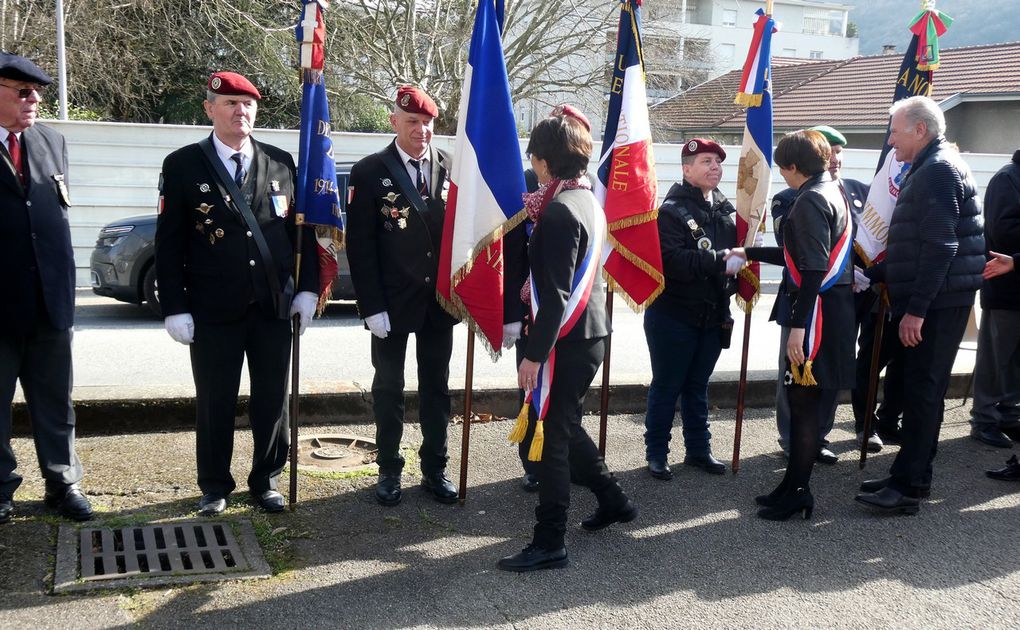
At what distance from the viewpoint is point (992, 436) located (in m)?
6.32

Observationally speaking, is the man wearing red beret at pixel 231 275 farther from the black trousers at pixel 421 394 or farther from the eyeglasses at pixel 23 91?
the eyeglasses at pixel 23 91

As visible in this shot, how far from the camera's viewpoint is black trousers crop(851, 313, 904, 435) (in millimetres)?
6184

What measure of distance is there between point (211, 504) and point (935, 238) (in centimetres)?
388

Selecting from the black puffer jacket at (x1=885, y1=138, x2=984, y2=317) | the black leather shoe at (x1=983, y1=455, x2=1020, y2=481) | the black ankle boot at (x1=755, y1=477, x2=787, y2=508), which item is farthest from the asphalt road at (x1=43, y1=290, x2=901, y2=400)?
the black puffer jacket at (x1=885, y1=138, x2=984, y2=317)

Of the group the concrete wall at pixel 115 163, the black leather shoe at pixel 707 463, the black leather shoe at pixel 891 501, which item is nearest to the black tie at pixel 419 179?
the black leather shoe at pixel 707 463

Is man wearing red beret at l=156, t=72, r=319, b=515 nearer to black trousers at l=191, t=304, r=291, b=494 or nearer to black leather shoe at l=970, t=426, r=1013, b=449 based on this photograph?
black trousers at l=191, t=304, r=291, b=494

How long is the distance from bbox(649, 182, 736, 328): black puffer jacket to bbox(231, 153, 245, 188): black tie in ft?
7.67

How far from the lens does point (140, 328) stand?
9812 millimetres

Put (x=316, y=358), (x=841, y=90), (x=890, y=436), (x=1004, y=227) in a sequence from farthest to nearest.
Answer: (x=841, y=90)
(x=316, y=358)
(x=890, y=436)
(x=1004, y=227)

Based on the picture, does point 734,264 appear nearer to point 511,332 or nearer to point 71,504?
point 511,332

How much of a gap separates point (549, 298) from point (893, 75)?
28288 mm

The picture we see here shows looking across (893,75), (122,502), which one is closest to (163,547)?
(122,502)

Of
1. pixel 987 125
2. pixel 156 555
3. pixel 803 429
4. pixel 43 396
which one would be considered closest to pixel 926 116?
pixel 803 429

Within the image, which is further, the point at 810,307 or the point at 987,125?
the point at 987,125
